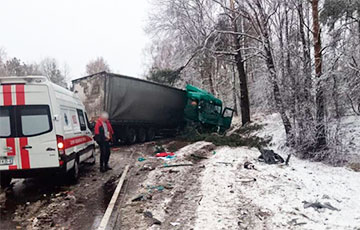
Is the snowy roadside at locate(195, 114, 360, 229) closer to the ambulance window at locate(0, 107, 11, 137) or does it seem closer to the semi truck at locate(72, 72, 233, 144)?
the ambulance window at locate(0, 107, 11, 137)

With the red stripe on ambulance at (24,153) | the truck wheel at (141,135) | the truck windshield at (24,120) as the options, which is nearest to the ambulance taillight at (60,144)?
the truck windshield at (24,120)

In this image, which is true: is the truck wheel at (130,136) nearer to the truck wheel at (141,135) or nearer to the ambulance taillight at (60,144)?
the truck wheel at (141,135)

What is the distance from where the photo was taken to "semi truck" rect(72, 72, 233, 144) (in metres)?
12.7

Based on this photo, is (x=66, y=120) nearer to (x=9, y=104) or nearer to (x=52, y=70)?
(x=9, y=104)

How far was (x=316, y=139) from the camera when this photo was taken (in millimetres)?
9078

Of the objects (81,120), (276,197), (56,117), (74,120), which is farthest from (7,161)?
(276,197)

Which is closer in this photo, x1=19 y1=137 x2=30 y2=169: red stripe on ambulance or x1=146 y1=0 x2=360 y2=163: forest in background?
x1=19 y1=137 x2=30 y2=169: red stripe on ambulance

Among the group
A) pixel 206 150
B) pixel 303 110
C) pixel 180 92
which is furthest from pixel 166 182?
pixel 180 92

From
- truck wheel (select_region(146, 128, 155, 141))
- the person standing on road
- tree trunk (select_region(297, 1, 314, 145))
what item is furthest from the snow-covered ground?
truck wheel (select_region(146, 128, 155, 141))

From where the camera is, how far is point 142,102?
49.9ft

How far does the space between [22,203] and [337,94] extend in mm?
9322

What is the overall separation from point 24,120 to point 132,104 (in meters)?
8.42

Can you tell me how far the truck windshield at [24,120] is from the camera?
5.91 meters

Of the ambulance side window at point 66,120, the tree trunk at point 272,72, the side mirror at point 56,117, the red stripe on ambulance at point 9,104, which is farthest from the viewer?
the tree trunk at point 272,72
